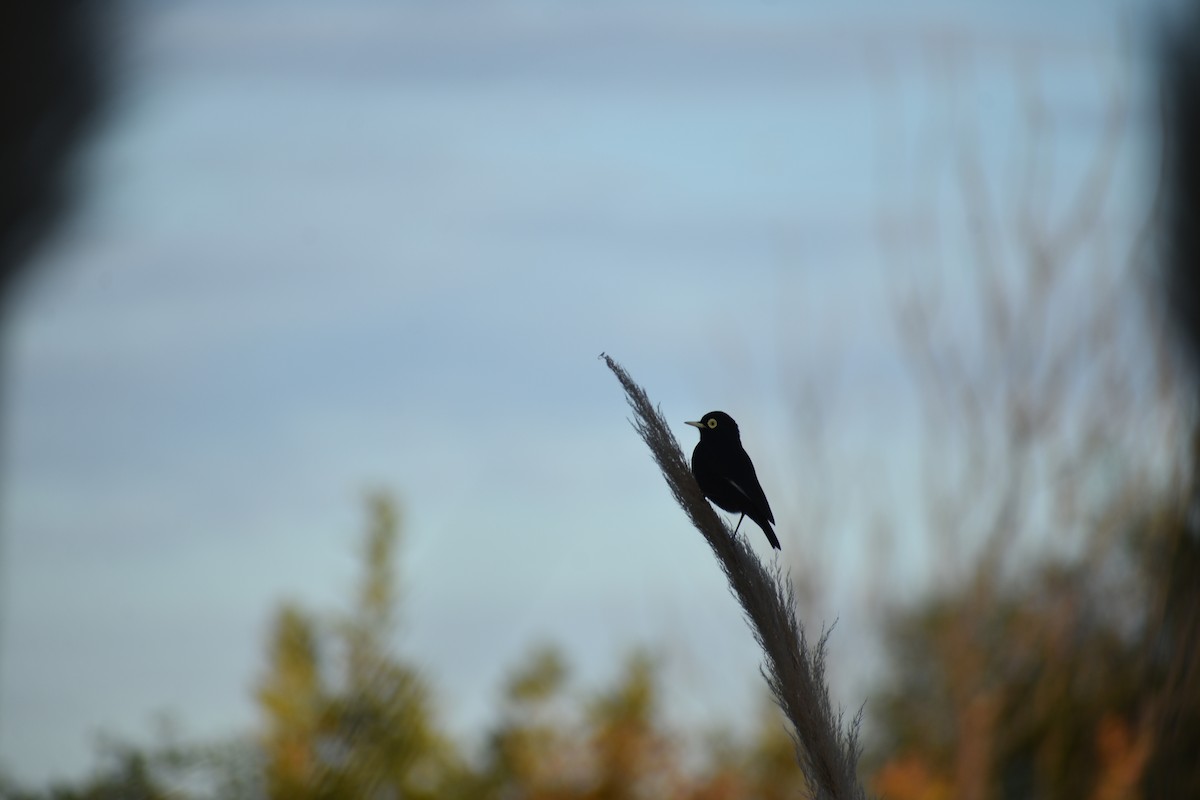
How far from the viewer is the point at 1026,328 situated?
13.2 meters

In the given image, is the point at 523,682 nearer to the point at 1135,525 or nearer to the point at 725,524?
the point at 1135,525

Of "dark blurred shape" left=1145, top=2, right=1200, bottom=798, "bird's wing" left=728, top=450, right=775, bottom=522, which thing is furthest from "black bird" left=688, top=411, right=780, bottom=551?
"dark blurred shape" left=1145, top=2, right=1200, bottom=798

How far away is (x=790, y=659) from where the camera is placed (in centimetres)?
267

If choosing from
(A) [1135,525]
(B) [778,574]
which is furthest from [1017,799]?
(B) [778,574]

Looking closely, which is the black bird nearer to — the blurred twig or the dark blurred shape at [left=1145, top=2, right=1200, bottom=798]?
the blurred twig

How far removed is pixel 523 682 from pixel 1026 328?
8.60 meters

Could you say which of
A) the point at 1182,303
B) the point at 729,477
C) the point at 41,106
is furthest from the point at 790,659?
the point at 1182,303

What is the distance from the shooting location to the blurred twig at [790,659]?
268cm

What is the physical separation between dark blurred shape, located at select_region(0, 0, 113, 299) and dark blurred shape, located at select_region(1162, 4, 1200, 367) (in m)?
5.05

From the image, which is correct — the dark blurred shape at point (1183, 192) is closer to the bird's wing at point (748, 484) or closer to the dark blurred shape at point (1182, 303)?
the dark blurred shape at point (1182, 303)

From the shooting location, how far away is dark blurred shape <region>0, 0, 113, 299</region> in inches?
40.6

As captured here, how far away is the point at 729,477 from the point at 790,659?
33.7 inches

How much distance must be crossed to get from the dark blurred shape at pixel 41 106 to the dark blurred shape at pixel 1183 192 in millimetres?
5051

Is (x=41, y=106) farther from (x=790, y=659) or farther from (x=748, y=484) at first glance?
(x=748, y=484)
